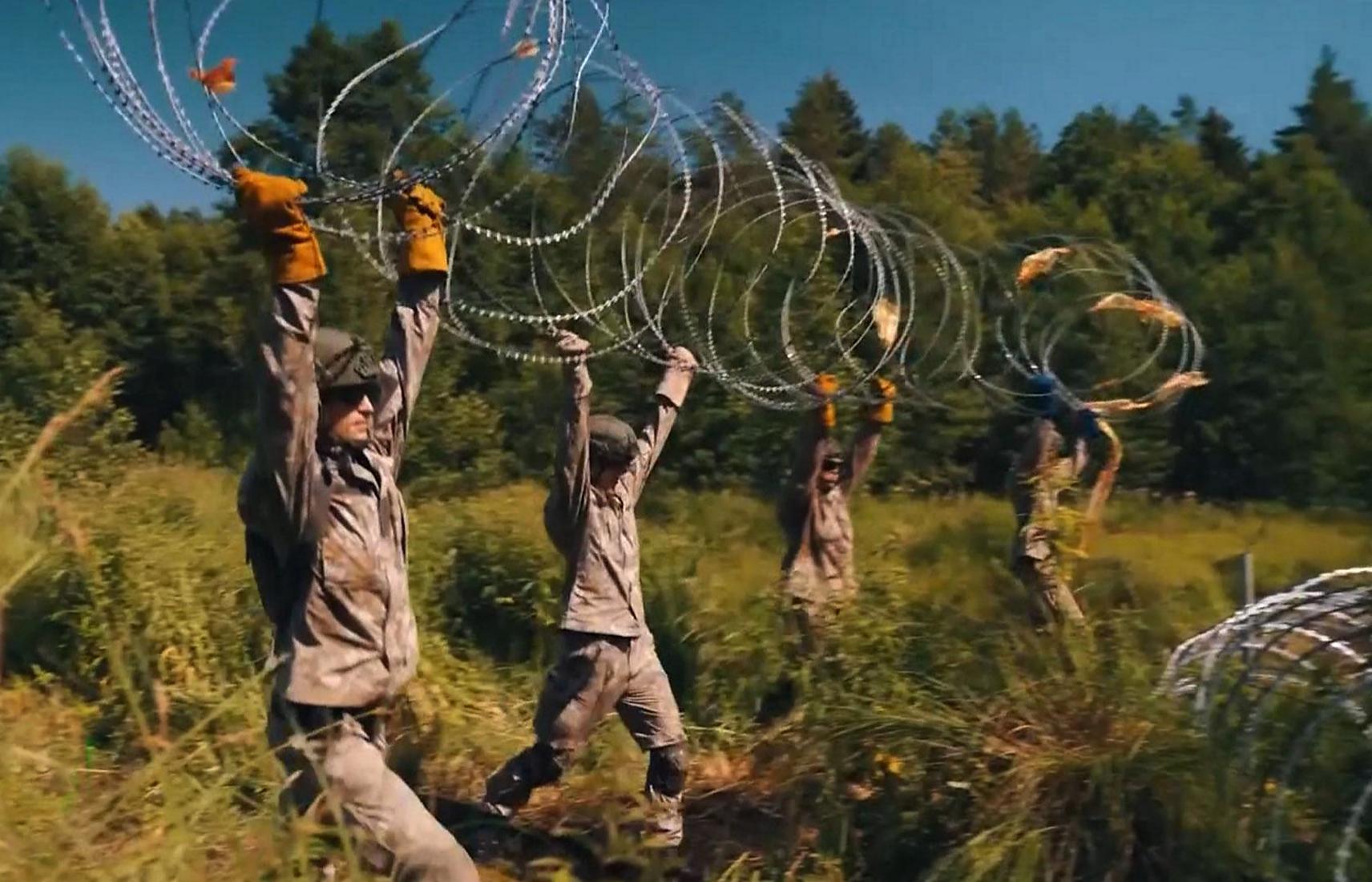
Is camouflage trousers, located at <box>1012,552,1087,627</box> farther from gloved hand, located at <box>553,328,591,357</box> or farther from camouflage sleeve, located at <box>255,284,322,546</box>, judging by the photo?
camouflage sleeve, located at <box>255,284,322,546</box>

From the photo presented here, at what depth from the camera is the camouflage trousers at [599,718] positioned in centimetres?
555

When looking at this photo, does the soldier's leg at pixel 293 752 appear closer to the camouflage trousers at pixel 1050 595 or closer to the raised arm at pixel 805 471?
the camouflage trousers at pixel 1050 595

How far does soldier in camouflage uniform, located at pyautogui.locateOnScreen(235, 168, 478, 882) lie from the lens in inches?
138

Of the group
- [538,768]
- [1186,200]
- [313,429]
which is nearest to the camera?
[313,429]

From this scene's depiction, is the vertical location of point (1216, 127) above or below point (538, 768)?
above

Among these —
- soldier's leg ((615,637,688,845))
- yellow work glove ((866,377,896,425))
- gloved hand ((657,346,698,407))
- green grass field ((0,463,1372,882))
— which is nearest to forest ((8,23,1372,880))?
green grass field ((0,463,1372,882))

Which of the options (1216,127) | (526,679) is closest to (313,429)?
(526,679)

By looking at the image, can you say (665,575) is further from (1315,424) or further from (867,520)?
(1315,424)

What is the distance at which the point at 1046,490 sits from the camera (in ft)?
19.9

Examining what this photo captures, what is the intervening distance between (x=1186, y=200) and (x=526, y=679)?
1246cm

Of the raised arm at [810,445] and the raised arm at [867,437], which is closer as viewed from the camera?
the raised arm at [810,445]

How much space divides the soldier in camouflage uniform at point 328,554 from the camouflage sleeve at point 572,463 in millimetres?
1145

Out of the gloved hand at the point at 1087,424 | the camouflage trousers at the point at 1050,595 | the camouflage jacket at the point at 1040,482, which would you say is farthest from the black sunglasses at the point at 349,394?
the gloved hand at the point at 1087,424

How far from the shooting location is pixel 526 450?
15.2 meters
